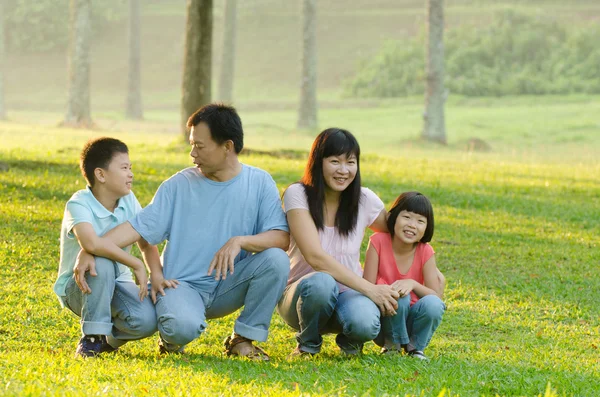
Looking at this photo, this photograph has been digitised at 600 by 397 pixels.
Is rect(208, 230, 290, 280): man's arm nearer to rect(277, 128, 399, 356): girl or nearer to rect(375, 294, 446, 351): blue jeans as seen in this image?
rect(277, 128, 399, 356): girl

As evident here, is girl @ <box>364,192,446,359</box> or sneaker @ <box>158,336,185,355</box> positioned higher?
girl @ <box>364,192,446,359</box>

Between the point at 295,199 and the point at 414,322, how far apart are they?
39.5 inches

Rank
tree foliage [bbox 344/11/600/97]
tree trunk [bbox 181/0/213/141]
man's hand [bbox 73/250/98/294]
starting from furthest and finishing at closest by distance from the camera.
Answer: tree foliage [bbox 344/11/600/97]
tree trunk [bbox 181/0/213/141]
man's hand [bbox 73/250/98/294]

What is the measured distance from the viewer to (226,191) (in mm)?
5559

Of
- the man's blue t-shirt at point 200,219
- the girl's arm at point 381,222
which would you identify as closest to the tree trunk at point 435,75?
the girl's arm at point 381,222

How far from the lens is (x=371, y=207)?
5777 mm

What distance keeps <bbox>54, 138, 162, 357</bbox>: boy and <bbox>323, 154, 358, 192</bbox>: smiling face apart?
3.66 feet

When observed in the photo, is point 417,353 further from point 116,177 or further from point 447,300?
point 447,300

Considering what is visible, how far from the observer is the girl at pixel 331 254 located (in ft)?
17.7

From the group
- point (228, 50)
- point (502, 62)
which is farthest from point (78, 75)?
point (502, 62)

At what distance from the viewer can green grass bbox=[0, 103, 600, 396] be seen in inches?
188

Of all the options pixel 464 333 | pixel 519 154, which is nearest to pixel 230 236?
pixel 464 333

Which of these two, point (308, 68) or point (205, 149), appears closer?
point (205, 149)

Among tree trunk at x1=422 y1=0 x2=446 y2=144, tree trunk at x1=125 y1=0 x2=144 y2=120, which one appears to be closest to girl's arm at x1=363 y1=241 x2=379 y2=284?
tree trunk at x1=422 y1=0 x2=446 y2=144
